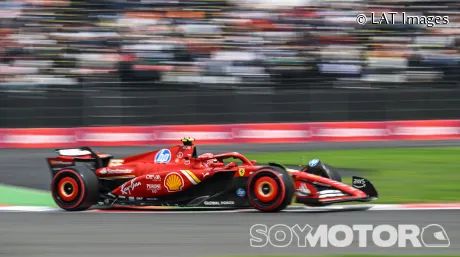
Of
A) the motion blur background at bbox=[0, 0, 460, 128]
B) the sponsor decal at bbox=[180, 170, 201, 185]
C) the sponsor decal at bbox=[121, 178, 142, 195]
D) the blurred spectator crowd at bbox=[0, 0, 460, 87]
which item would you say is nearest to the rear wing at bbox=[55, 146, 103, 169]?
the sponsor decal at bbox=[121, 178, 142, 195]

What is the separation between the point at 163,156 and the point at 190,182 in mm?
489

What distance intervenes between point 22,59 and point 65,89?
1139 millimetres

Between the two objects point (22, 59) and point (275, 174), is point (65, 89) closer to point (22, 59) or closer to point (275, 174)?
point (22, 59)

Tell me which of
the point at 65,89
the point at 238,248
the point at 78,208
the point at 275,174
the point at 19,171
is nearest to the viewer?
the point at 238,248

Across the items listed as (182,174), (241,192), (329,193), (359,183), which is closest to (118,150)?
(182,174)

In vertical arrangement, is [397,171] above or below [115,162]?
below

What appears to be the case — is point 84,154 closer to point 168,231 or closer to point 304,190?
point 168,231

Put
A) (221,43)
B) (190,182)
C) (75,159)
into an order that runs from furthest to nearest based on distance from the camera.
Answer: (221,43), (75,159), (190,182)

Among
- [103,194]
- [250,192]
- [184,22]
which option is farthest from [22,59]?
[250,192]

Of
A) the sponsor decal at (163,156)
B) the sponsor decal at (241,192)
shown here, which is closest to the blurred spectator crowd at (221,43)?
the sponsor decal at (163,156)

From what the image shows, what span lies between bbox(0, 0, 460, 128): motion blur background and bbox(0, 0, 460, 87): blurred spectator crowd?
2 centimetres

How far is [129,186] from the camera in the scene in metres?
9.66

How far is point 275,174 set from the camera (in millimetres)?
8906

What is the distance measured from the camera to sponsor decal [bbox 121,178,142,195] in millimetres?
9625
